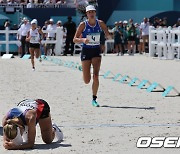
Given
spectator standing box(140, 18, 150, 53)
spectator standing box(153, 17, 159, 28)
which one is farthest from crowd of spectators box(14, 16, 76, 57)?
spectator standing box(153, 17, 159, 28)

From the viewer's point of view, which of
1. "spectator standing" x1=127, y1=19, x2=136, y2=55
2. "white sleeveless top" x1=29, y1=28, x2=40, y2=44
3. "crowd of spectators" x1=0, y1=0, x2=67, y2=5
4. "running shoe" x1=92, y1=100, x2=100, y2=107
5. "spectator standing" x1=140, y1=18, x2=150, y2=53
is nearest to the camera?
"running shoe" x1=92, y1=100, x2=100, y2=107

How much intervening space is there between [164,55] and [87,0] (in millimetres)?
8167

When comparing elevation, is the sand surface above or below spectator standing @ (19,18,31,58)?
below

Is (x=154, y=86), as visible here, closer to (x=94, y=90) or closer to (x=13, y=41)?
(x=94, y=90)

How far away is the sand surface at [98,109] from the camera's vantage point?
8539 mm

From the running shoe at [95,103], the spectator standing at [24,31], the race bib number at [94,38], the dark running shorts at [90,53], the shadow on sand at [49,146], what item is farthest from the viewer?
the spectator standing at [24,31]

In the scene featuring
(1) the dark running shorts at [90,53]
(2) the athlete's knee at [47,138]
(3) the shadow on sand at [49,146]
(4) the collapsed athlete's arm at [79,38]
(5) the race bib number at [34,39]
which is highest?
(4) the collapsed athlete's arm at [79,38]

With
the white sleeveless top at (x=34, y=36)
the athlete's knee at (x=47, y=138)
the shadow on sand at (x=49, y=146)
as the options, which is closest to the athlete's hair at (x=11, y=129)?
the shadow on sand at (x=49, y=146)

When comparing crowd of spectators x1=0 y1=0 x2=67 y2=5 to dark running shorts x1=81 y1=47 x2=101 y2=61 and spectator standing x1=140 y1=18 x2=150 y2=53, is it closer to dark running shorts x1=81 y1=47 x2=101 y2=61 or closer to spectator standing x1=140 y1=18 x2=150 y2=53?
spectator standing x1=140 y1=18 x2=150 y2=53

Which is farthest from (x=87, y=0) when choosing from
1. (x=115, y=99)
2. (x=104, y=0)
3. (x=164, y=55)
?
(x=115, y=99)

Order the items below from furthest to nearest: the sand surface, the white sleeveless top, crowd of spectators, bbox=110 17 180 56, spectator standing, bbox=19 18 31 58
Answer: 1. crowd of spectators, bbox=110 17 180 56
2. spectator standing, bbox=19 18 31 58
3. the white sleeveless top
4. the sand surface

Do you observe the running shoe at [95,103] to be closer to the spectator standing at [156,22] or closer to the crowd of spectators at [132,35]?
the crowd of spectators at [132,35]

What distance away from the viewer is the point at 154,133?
923cm

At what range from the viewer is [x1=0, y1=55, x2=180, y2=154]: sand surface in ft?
28.0
